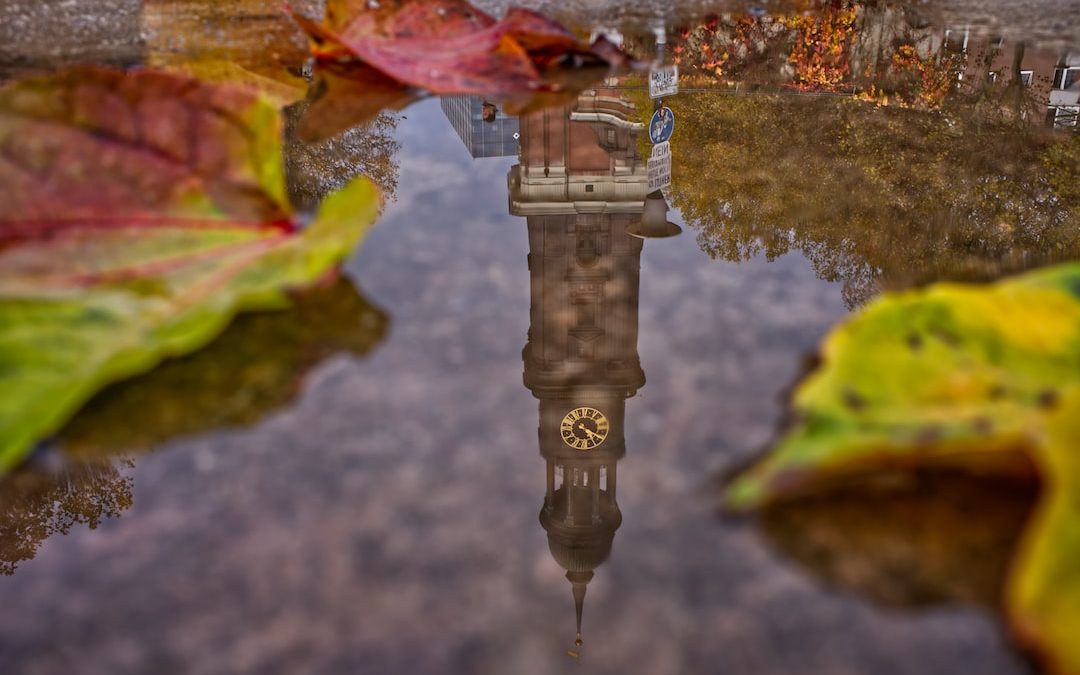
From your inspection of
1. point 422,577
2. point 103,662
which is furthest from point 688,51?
point 103,662

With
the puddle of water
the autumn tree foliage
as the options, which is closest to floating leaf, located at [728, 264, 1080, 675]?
the puddle of water

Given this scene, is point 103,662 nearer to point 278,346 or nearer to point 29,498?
point 29,498

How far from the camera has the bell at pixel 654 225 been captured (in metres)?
1.66

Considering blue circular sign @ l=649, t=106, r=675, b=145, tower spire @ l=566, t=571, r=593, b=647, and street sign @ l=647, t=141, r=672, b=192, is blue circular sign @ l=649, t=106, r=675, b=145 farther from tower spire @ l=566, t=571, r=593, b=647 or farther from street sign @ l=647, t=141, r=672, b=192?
tower spire @ l=566, t=571, r=593, b=647

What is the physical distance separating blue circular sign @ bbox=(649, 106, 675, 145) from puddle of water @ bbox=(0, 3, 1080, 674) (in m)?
0.24

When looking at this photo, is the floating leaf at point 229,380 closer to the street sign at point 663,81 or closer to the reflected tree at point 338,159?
the reflected tree at point 338,159

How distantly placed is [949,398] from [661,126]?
4.81ft

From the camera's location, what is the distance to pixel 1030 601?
0.71m

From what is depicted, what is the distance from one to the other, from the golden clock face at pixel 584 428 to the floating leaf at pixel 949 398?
0.22 m

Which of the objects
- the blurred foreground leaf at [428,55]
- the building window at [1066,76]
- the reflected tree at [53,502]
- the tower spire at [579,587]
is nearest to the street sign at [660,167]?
the blurred foreground leaf at [428,55]

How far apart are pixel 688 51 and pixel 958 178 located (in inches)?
55.5

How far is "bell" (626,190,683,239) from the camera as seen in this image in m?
1.66

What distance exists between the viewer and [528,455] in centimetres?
107

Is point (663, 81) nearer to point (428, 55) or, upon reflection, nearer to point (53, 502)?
point (428, 55)
